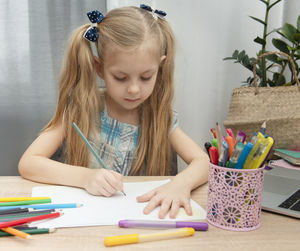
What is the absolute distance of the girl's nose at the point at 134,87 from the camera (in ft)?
2.87

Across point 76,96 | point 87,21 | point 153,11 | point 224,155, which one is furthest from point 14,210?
point 87,21

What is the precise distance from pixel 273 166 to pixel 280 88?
11.4 inches

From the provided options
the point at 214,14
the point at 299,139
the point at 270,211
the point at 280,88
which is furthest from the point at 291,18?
the point at 270,211

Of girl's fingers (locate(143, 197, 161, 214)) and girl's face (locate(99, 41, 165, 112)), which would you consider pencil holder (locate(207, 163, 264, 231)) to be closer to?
girl's fingers (locate(143, 197, 161, 214))

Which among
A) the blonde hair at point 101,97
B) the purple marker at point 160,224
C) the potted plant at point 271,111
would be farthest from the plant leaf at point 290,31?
the purple marker at point 160,224

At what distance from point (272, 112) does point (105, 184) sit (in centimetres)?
65

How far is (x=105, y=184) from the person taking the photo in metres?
0.73

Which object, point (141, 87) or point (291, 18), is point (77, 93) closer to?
point (141, 87)

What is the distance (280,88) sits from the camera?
115cm

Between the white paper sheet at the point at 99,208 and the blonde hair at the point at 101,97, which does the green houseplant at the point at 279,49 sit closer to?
the blonde hair at the point at 101,97

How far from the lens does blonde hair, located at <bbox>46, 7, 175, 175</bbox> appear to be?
37.1 inches

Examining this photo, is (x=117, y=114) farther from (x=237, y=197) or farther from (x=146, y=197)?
(x=237, y=197)

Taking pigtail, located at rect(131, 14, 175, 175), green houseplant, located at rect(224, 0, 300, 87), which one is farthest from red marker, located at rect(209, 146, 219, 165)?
green houseplant, located at rect(224, 0, 300, 87)

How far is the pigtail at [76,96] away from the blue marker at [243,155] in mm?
555
